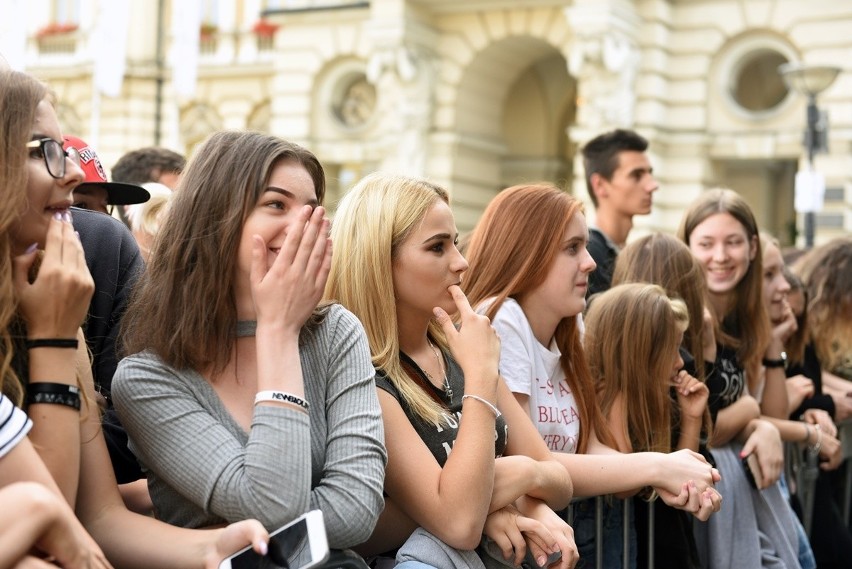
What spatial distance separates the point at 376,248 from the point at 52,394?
115 cm

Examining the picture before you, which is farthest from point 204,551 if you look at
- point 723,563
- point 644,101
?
point 644,101

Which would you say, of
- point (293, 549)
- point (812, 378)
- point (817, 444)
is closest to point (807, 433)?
point (817, 444)

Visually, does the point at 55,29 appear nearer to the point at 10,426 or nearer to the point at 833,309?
the point at 833,309

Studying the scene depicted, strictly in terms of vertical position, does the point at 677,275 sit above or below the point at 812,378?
above

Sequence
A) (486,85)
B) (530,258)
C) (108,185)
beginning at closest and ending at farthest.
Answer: (108,185) → (530,258) → (486,85)

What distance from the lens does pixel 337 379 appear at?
9.36ft

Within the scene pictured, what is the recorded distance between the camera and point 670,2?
69.5 feet

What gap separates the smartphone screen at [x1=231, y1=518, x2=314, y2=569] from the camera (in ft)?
7.72

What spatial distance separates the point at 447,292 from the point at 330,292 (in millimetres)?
348

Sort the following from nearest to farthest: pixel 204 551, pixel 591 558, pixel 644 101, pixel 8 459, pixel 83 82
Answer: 1. pixel 8 459
2. pixel 204 551
3. pixel 591 558
4. pixel 644 101
5. pixel 83 82

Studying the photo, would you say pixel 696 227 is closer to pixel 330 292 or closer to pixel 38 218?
pixel 330 292

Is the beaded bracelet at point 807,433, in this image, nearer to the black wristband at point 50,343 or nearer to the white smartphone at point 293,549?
the white smartphone at point 293,549

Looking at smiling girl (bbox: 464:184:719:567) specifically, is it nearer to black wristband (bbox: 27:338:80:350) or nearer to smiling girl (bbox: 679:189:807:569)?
smiling girl (bbox: 679:189:807:569)

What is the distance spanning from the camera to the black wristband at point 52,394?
8.02ft
